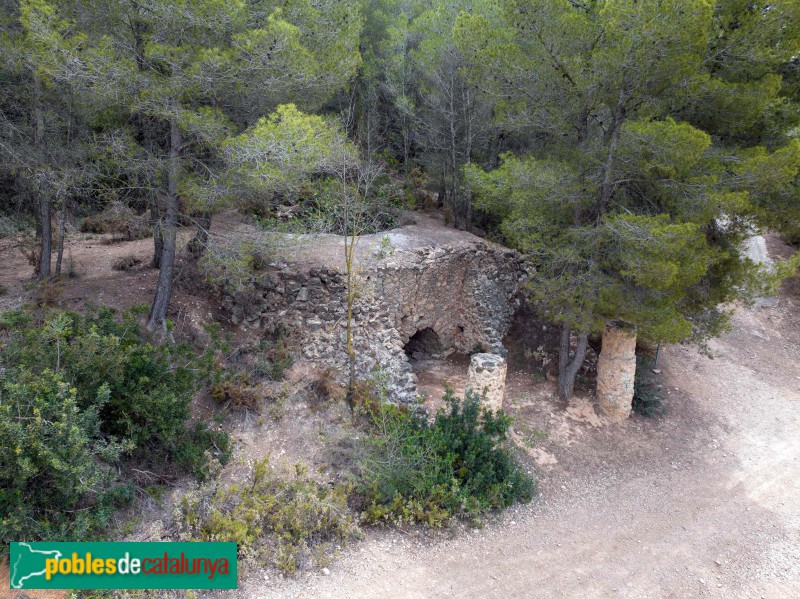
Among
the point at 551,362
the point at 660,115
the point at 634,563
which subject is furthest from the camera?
the point at 551,362

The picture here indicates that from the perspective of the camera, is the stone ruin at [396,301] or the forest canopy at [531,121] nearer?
the forest canopy at [531,121]

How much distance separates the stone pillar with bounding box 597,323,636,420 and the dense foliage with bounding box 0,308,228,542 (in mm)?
8028

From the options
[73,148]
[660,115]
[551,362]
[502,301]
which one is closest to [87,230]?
[73,148]

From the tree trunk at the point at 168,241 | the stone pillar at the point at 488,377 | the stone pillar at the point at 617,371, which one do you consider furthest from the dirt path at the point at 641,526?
the tree trunk at the point at 168,241

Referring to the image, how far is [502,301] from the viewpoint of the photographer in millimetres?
14109

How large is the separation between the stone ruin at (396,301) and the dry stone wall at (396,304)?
0.07 ft

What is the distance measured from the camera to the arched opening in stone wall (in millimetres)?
14150

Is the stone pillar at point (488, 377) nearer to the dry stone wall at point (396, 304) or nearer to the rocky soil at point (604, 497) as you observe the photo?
the rocky soil at point (604, 497)

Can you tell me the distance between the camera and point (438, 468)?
26.1ft

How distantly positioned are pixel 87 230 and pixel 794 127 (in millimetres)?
17616

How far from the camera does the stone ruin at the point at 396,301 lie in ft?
35.4

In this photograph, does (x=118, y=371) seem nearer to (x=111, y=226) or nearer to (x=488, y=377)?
(x=488, y=377)

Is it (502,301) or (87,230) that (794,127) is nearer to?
(502,301)

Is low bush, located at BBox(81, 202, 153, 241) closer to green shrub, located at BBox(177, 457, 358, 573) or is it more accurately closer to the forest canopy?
the forest canopy
